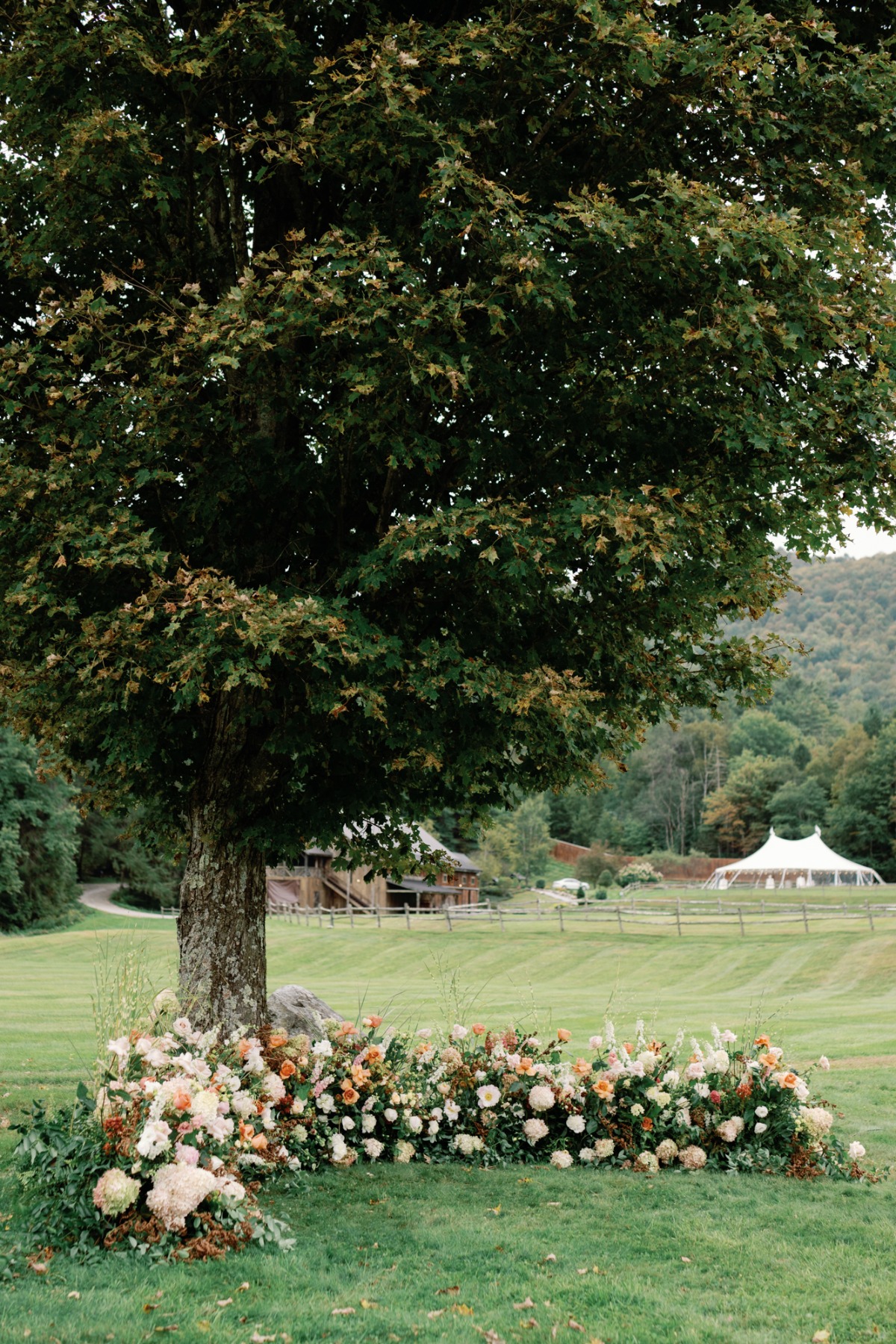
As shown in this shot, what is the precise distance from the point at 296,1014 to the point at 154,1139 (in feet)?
12.7

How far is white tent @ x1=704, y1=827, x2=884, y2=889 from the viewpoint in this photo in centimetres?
6475

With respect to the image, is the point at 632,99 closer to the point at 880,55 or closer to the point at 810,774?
the point at 880,55

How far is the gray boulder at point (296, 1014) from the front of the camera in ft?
29.9

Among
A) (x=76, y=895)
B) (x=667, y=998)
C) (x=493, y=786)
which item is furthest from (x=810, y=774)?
(x=493, y=786)

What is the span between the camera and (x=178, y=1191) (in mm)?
5508

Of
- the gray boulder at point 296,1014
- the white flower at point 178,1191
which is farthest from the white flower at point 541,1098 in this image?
the white flower at point 178,1191

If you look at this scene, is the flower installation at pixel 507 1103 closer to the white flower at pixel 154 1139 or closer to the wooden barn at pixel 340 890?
the white flower at pixel 154 1139

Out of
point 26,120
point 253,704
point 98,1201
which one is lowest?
point 98,1201

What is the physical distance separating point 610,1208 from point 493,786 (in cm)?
339

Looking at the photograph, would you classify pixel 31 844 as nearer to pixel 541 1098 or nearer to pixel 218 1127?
pixel 541 1098

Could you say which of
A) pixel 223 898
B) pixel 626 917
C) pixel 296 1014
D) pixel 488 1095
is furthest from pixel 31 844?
pixel 488 1095

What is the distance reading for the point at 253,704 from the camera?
739 centimetres

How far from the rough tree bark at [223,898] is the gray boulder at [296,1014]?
878 millimetres

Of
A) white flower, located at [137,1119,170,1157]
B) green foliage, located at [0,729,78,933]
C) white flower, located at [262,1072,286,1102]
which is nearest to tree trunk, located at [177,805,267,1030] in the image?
white flower, located at [262,1072,286,1102]
